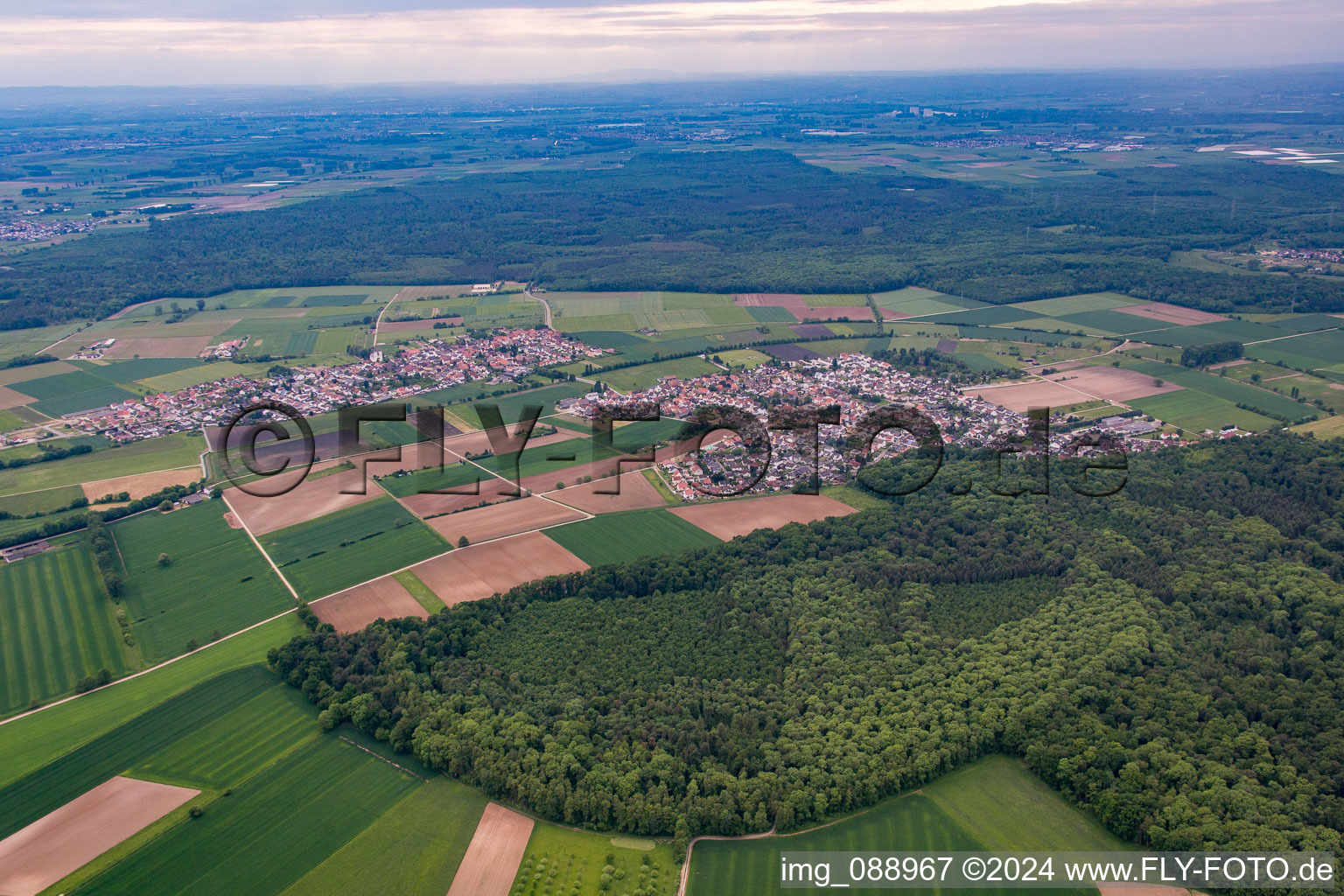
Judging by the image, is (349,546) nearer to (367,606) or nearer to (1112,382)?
(367,606)

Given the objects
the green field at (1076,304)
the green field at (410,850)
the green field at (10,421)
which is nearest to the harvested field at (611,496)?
the green field at (410,850)

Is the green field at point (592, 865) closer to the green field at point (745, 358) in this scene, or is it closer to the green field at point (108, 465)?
the green field at point (108, 465)

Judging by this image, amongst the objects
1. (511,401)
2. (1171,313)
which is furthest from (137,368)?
(1171,313)

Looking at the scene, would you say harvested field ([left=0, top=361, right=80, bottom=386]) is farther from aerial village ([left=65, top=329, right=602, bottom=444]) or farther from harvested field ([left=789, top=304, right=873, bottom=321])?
harvested field ([left=789, top=304, right=873, bottom=321])

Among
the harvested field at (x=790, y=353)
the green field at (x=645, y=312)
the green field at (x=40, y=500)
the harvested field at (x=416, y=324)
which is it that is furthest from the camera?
the harvested field at (x=416, y=324)

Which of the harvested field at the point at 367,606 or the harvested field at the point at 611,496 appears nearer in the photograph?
the harvested field at the point at 367,606

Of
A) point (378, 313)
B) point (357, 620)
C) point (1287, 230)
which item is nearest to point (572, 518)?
point (357, 620)
